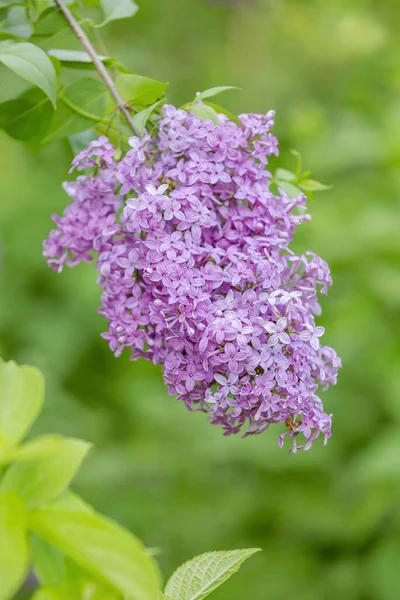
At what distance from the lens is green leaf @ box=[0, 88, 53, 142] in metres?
1.41

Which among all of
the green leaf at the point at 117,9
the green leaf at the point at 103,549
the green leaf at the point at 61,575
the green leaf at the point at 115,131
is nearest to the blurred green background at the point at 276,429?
the green leaf at the point at 117,9

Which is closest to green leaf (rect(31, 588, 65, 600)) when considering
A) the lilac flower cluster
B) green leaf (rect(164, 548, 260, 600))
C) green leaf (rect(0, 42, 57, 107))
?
green leaf (rect(164, 548, 260, 600))

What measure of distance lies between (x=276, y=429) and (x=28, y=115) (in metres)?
2.07

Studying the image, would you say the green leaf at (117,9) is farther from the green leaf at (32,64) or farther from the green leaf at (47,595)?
the green leaf at (47,595)

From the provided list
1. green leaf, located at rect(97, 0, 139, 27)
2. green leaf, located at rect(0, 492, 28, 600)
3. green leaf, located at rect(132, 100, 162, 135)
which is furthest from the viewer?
green leaf, located at rect(97, 0, 139, 27)

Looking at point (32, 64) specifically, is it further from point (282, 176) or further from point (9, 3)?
point (282, 176)

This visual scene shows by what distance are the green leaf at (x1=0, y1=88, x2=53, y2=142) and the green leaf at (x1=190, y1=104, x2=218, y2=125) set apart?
0.25 m

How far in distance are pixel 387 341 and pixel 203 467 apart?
89 cm

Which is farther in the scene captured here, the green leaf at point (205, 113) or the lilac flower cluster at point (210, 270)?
the green leaf at point (205, 113)

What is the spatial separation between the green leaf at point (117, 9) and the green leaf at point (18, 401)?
3.13 ft

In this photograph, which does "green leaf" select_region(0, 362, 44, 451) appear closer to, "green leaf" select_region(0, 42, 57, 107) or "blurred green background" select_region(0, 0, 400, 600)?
"green leaf" select_region(0, 42, 57, 107)

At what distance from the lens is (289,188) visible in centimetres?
146

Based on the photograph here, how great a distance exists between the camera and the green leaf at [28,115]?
141 cm

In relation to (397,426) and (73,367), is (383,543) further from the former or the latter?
(73,367)
